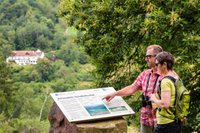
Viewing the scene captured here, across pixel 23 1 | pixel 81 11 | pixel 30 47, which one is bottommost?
pixel 30 47

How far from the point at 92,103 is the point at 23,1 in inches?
3461

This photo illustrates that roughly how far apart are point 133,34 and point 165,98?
3.47 metres

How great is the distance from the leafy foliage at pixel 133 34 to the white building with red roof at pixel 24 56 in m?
64.6

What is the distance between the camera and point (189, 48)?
6043 mm

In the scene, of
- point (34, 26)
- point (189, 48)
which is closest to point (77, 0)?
point (189, 48)

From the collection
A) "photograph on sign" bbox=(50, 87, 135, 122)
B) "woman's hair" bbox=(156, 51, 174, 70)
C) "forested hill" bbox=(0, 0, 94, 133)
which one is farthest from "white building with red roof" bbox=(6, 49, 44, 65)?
"woman's hair" bbox=(156, 51, 174, 70)

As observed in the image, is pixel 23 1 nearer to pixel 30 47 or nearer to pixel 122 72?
pixel 30 47

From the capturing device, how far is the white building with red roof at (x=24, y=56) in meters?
73.2

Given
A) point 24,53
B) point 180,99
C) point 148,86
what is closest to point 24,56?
point 24,53

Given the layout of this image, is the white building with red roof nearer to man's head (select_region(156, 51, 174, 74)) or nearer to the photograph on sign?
the photograph on sign

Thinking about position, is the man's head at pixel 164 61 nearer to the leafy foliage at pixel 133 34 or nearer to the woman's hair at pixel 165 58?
the woman's hair at pixel 165 58

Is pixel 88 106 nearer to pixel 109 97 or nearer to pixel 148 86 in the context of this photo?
pixel 109 97

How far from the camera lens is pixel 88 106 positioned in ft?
15.8

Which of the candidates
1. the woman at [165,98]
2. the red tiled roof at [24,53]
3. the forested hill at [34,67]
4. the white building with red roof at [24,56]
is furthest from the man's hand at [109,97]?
the red tiled roof at [24,53]
